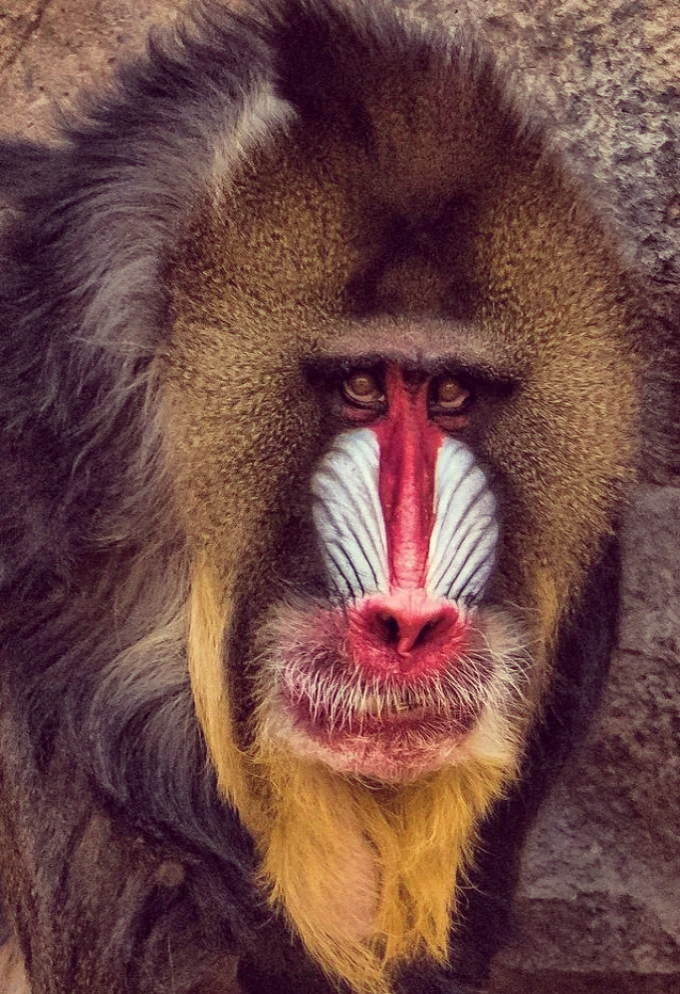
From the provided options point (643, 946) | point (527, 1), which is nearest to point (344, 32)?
point (527, 1)

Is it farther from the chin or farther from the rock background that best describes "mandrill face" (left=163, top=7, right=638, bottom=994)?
the rock background

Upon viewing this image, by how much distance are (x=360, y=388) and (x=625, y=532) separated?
1225 mm

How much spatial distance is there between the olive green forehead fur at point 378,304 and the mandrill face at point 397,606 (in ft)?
0.26

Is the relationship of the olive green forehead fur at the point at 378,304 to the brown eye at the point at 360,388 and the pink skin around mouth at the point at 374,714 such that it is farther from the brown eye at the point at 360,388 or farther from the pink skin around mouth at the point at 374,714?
the pink skin around mouth at the point at 374,714

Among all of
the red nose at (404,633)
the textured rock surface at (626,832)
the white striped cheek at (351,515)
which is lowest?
the textured rock surface at (626,832)

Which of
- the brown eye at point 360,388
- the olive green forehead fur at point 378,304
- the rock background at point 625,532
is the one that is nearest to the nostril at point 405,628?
the olive green forehead fur at point 378,304

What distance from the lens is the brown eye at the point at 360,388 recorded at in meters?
2.42

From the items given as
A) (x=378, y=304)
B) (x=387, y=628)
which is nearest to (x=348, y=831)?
(x=387, y=628)

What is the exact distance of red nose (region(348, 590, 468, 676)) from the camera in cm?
226

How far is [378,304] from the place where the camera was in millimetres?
2402

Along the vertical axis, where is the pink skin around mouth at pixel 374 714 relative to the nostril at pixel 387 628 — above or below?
below

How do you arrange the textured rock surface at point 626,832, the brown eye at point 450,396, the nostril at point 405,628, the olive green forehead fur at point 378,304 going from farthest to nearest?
the textured rock surface at point 626,832 → the brown eye at point 450,396 → the olive green forehead fur at point 378,304 → the nostril at point 405,628

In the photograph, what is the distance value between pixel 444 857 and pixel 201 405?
996mm

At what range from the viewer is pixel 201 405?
7.75 ft
